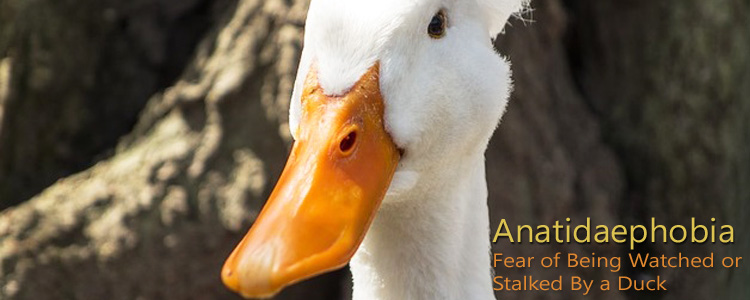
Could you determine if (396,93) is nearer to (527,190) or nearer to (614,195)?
(527,190)

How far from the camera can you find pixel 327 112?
1.93 meters

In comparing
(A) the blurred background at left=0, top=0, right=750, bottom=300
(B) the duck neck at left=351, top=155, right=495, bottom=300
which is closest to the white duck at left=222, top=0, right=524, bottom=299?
(B) the duck neck at left=351, top=155, right=495, bottom=300

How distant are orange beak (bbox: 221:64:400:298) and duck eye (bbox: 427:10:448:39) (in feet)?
0.50

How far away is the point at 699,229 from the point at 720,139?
330mm

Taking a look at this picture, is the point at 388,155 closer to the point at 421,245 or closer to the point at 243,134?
the point at 421,245

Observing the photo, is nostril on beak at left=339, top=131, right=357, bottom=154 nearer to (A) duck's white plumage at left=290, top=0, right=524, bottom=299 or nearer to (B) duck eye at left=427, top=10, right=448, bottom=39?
(A) duck's white plumage at left=290, top=0, right=524, bottom=299

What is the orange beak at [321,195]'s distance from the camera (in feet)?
5.71

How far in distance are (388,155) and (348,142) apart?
0.08 metres

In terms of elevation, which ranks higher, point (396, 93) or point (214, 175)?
point (214, 175)

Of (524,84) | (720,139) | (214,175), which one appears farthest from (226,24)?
(720,139)

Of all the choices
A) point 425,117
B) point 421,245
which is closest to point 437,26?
point 425,117

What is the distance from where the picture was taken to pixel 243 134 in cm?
390

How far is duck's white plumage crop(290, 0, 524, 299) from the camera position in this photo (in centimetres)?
196

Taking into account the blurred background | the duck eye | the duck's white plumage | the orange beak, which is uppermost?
the blurred background
